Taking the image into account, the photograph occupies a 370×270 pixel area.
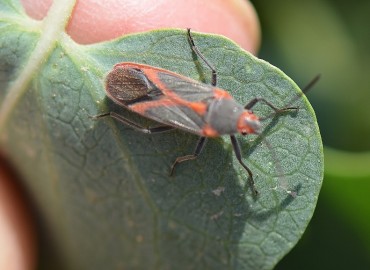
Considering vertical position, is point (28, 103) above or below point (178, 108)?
below


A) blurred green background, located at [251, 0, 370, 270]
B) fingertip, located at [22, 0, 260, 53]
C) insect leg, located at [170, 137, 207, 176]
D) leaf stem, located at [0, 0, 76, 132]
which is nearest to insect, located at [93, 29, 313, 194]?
insect leg, located at [170, 137, 207, 176]

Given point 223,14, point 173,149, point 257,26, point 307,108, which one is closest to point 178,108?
point 173,149

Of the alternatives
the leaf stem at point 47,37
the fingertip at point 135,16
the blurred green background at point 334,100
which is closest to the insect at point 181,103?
the leaf stem at point 47,37

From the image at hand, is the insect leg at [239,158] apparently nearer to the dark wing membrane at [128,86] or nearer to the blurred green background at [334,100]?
the dark wing membrane at [128,86]

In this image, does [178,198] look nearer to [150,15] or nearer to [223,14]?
[150,15]

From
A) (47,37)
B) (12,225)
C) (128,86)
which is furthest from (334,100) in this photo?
(12,225)
